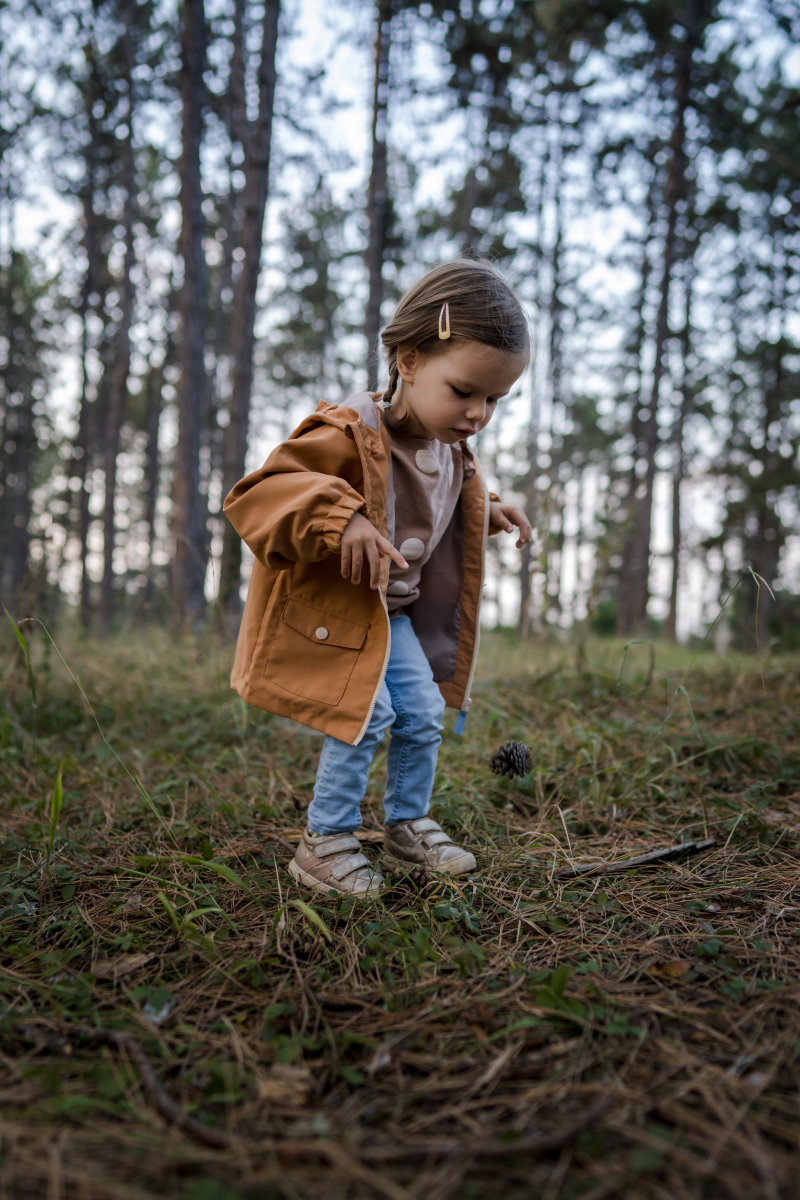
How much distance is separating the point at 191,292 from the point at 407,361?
653 centimetres

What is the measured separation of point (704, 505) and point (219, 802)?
89.7 ft

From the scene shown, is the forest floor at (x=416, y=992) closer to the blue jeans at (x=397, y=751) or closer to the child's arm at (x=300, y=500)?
the blue jeans at (x=397, y=751)

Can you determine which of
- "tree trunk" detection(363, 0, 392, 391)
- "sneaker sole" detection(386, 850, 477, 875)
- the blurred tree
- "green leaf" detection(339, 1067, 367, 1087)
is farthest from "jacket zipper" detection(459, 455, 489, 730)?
the blurred tree

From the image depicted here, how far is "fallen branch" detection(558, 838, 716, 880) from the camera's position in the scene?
6.71ft

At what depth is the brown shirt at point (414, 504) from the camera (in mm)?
2186

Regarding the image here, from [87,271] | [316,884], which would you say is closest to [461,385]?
[316,884]

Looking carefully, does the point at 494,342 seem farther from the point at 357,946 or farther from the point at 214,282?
the point at 214,282

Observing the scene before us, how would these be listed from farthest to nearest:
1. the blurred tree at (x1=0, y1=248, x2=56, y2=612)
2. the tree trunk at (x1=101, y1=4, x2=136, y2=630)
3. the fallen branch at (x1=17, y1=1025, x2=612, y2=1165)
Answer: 1. the blurred tree at (x1=0, y1=248, x2=56, y2=612)
2. the tree trunk at (x1=101, y1=4, x2=136, y2=630)
3. the fallen branch at (x1=17, y1=1025, x2=612, y2=1165)

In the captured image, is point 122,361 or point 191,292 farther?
point 122,361

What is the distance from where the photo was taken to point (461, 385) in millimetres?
1985

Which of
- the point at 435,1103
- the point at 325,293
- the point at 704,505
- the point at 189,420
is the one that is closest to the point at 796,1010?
the point at 435,1103

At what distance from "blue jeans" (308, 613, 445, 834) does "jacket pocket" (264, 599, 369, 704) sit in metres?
0.14

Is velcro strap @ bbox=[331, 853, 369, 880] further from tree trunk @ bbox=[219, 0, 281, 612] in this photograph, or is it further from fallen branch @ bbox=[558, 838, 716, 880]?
tree trunk @ bbox=[219, 0, 281, 612]

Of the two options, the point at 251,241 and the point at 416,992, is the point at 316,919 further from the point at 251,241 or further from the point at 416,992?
the point at 251,241
